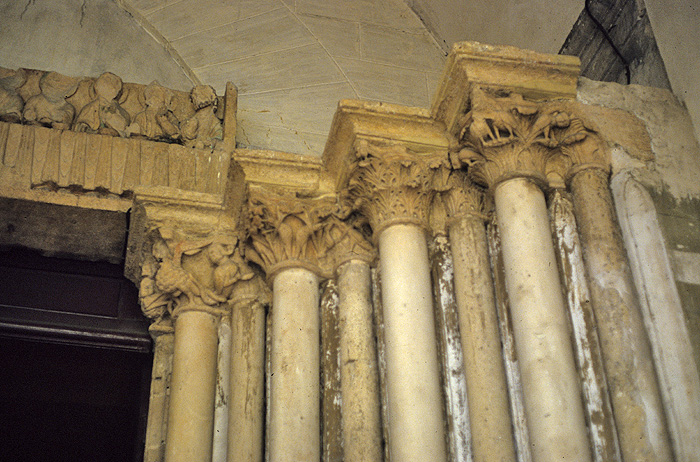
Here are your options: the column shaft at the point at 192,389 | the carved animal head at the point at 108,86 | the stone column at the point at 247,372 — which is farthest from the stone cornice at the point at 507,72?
the carved animal head at the point at 108,86

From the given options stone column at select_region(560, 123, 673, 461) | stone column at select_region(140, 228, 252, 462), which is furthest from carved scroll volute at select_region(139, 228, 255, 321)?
stone column at select_region(560, 123, 673, 461)

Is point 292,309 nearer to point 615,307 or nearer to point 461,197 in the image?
point 461,197

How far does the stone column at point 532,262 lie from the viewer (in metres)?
2.73

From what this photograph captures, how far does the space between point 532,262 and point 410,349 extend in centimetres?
55

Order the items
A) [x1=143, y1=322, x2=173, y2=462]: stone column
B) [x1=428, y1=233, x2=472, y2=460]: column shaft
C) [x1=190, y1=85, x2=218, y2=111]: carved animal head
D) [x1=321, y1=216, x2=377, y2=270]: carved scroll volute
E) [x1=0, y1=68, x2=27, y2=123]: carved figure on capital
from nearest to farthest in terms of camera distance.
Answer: [x1=428, y1=233, x2=472, y2=460]: column shaft < [x1=143, y1=322, x2=173, y2=462]: stone column < [x1=321, y1=216, x2=377, y2=270]: carved scroll volute < [x1=0, y1=68, x2=27, y2=123]: carved figure on capital < [x1=190, y1=85, x2=218, y2=111]: carved animal head

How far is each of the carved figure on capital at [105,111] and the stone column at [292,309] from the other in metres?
0.89

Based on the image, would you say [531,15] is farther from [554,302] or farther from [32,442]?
[32,442]

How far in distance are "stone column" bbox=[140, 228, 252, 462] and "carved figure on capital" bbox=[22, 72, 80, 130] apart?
78cm

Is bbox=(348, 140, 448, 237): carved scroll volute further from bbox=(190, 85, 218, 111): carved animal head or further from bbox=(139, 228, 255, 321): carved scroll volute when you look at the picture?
bbox=(190, 85, 218, 111): carved animal head

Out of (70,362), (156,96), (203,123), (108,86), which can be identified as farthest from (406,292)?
(70,362)

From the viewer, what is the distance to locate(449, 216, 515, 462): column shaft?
2922mm

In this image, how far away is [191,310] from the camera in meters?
3.64

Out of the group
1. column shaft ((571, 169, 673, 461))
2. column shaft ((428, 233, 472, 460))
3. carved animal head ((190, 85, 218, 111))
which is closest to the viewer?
column shaft ((571, 169, 673, 461))

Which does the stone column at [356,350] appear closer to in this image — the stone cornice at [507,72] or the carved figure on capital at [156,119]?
the stone cornice at [507,72]
